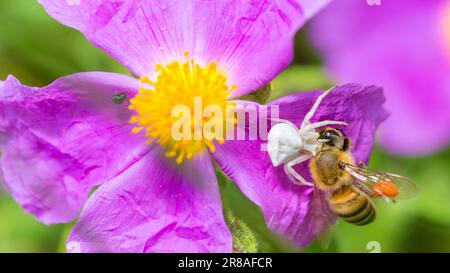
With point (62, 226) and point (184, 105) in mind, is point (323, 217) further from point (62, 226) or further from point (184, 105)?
point (62, 226)

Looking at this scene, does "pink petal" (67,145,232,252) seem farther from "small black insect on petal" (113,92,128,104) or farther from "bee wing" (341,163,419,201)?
"bee wing" (341,163,419,201)

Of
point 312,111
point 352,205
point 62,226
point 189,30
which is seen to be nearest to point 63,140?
point 189,30

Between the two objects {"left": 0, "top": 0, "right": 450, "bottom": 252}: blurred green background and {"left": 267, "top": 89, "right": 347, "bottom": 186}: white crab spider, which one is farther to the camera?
{"left": 0, "top": 0, "right": 450, "bottom": 252}: blurred green background

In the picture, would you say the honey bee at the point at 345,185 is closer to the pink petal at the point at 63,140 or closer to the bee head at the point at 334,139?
the bee head at the point at 334,139

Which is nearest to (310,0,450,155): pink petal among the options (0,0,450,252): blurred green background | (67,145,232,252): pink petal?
(0,0,450,252): blurred green background

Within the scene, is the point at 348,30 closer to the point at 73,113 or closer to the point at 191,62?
the point at 191,62

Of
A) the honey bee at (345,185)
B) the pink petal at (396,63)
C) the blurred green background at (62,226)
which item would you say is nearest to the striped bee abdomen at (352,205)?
the honey bee at (345,185)
